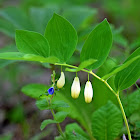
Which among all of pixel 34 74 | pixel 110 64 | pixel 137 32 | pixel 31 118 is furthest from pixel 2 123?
pixel 137 32

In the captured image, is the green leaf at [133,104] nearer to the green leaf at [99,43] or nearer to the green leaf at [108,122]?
the green leaf at [108,122]

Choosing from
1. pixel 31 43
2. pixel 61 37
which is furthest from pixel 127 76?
pixel 31 43

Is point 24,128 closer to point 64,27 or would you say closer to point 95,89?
point 95,89

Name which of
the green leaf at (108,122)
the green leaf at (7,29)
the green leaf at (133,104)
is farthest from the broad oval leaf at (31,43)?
the green leaf at (7,29)

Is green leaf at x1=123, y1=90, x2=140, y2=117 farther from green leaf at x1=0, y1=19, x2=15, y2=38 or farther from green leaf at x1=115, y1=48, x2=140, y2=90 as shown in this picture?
green leaf at x1=0, y1=19, x2=15, y2=38

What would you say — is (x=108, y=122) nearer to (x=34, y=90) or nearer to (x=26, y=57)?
(x=34, y=90)

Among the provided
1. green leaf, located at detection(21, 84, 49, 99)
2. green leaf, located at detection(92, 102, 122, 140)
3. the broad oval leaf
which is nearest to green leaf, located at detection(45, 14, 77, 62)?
the broad oval leaf
